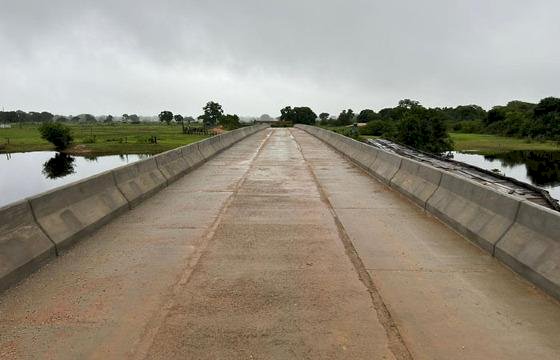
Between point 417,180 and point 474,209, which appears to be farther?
point 417,180

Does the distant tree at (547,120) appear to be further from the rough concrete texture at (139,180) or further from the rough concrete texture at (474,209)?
the rough concrete texture at (139,180)

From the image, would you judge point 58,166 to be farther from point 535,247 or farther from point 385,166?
point 535,247

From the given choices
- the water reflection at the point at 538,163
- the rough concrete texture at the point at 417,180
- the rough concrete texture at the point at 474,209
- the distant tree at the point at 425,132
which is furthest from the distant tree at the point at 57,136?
the rough concrete texture at the point at 474,209

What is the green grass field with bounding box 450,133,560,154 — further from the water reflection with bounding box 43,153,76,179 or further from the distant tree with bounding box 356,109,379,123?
the distant tree with bounding box 356,109,379,123

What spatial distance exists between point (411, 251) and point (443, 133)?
7500 cm

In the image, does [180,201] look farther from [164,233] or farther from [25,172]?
[25,172]

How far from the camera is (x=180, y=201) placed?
10.3 m

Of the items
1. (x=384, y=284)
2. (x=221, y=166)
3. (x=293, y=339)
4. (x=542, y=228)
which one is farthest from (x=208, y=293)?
(x=221, y=166)

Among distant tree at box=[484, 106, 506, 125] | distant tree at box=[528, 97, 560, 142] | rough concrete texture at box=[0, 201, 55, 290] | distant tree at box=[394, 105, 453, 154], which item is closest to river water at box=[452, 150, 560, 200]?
distant tree at box=[394, 105, 453, 154]

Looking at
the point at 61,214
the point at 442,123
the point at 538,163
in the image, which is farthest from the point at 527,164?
the point at 61,214

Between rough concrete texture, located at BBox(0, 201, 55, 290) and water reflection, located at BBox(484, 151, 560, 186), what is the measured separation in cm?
6358

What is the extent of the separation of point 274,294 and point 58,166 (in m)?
63.0

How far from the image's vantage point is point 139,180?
10.6m

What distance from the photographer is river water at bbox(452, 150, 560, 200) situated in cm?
5865
